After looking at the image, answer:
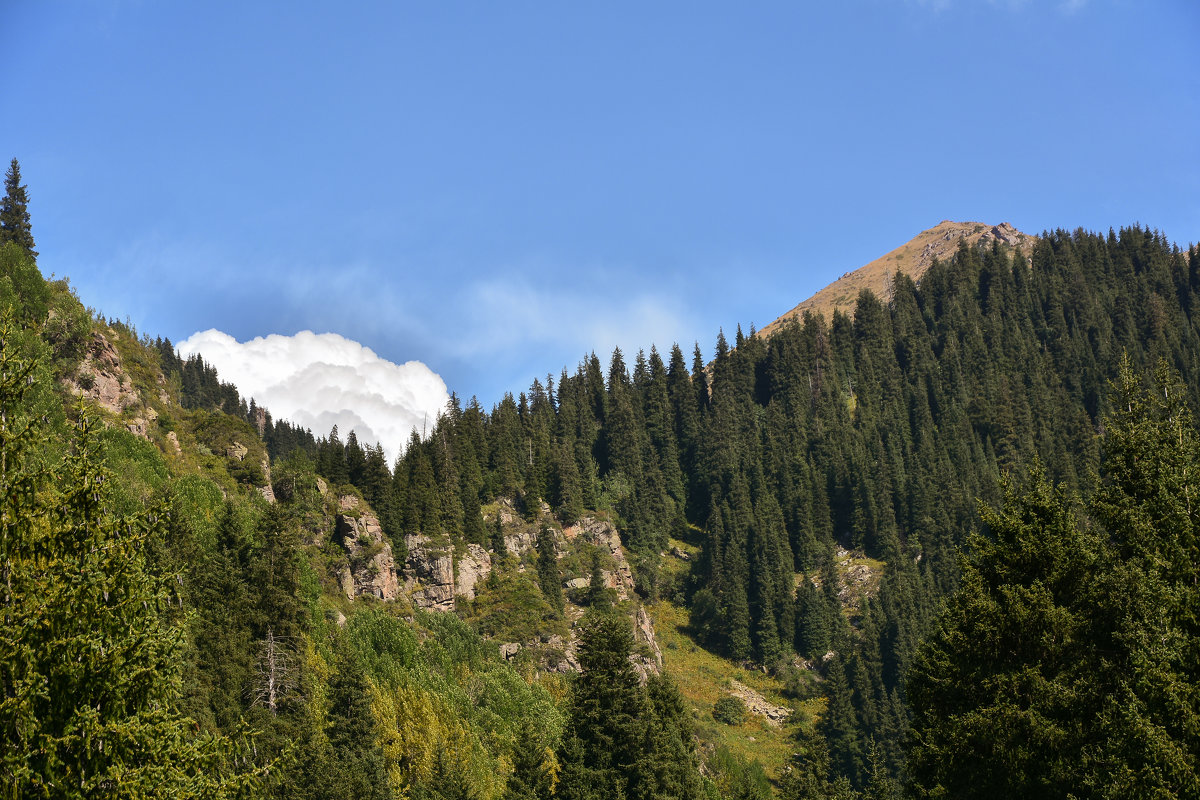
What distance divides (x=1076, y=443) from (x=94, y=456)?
179 metres

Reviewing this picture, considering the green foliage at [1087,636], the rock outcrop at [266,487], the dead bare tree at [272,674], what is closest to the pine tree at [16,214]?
the rock outcrop at [266,487]

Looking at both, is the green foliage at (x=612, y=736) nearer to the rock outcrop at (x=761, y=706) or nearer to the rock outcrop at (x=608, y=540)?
the rock outcrop at (x=761, y=706)

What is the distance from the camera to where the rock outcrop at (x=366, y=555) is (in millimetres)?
99562

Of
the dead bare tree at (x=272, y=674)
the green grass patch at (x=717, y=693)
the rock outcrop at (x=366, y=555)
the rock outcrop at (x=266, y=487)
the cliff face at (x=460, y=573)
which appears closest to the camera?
the dead bare tree at (x=272, y=674)

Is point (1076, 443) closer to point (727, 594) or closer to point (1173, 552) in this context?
point (727, 594)

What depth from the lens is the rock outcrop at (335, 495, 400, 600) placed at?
99562 mm

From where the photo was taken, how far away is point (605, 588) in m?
128

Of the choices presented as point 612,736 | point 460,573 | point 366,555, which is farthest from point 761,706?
point 612,736

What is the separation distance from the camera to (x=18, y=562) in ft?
49.2

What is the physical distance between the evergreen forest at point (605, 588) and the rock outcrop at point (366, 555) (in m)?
0.33

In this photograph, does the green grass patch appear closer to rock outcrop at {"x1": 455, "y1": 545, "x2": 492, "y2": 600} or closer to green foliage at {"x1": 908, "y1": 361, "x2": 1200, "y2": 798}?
rock outcrop at {"x1": 455, "y1": 545, "x2": 492, "y2": 600}

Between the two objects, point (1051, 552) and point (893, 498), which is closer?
point (1051, 552)

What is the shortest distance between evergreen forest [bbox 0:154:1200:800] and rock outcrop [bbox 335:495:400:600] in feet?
1.10

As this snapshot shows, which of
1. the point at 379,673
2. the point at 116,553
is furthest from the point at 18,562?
the point at 379,673
